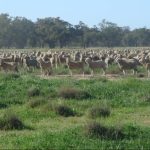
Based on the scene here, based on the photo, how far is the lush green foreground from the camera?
14242 mm

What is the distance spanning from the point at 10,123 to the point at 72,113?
12.8 ft

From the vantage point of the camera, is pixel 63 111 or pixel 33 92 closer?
pixel 63 111

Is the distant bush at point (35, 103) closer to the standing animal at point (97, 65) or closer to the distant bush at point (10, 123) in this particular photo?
the distant bush at point (10, 123)

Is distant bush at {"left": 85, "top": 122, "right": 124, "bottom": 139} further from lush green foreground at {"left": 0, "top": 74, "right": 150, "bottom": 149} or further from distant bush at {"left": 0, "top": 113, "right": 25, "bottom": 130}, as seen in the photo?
distant bush at {"left": 0, "top": 113, "right": 25, "bottom": 130}

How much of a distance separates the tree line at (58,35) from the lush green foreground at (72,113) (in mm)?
84739

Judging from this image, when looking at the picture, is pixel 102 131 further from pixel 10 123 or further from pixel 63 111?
pixel 63 111

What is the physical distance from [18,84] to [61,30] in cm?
8748

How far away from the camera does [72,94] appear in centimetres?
2480

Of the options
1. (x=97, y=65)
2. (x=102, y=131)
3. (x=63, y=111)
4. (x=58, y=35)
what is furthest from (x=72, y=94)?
(x=58, y=35)

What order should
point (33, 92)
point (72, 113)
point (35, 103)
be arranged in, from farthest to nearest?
point (33, 92)
point (35, 103)
point (72, 113)

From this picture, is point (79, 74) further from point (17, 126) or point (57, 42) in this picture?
point (57, 42)

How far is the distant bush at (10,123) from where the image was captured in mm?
17094

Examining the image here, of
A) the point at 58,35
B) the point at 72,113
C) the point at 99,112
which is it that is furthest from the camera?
the point at 58,35

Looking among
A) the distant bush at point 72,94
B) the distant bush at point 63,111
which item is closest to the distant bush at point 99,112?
the distant bush at point 63,111
